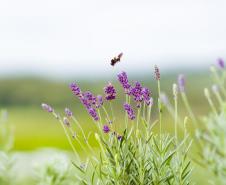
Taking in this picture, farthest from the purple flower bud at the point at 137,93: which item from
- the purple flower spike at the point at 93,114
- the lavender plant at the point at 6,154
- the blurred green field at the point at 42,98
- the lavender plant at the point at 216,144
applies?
the blurred green field at the point at 42,98

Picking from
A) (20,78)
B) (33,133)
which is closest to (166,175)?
(33,133)

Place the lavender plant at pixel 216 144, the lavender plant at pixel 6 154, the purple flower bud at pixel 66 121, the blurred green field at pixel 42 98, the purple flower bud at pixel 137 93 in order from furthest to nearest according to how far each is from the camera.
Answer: the blurred green field at pixel 42 98 < the lavender plant at pixel 6 154 < the purple flower bud at pixel 66 121 < the purple flower bud at pixel 137 93 < the lavender plant at pixel 216 144

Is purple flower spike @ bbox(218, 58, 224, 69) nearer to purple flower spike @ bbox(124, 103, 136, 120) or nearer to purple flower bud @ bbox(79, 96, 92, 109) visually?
purple flower spike @ bbox(124, 103, 136, 120)

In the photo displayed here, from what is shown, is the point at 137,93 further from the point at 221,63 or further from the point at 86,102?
the point at 221,63

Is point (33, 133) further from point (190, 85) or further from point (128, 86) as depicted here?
point (128, 86)

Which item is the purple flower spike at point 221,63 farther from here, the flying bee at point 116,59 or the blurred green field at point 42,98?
the blurred green field at point 42,98

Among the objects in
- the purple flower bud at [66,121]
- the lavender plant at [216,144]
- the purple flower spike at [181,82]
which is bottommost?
the lavender plant at [216,144]

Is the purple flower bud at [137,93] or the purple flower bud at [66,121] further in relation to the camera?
the purple flower bud at [66,121]

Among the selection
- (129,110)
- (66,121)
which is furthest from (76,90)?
(129,110)

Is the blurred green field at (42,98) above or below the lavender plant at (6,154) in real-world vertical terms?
above
